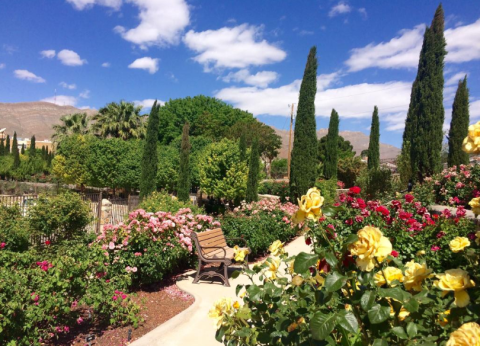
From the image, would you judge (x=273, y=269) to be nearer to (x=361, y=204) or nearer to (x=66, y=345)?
(x=361, y=204)

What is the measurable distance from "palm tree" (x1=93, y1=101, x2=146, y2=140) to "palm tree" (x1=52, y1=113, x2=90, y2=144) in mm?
2777

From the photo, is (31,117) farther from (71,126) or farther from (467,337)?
(467,337)

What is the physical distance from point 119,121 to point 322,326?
30.4 metres

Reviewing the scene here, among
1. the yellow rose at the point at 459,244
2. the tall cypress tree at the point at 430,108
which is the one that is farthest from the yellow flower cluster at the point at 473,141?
the tall cypress tree at the point at 430,108

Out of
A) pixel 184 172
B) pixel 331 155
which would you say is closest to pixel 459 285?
pixel 184 172

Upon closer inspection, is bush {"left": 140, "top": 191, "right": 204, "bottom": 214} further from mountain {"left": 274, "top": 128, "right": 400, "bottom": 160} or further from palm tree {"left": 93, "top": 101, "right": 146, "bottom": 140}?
mountain {"left": 274, "top": 128, "right": 400, "bottom": 160}

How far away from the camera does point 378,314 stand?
3.54ft

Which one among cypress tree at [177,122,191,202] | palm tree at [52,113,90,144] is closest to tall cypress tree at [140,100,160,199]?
cypress tree at [177,122,191,202]

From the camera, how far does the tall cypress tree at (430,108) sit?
10406 mm

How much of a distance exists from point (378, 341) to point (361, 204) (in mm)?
2429

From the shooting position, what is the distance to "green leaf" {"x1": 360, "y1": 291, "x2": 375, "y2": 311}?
107cm

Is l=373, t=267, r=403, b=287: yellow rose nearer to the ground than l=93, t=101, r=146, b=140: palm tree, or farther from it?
nearer to the ground

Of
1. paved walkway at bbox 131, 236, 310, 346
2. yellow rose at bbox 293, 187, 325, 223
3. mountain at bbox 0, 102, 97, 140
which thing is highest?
mountain at bbox 0, 102, 97, 140

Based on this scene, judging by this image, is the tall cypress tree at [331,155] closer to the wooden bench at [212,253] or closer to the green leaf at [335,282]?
the wooden bench at [212,253]
